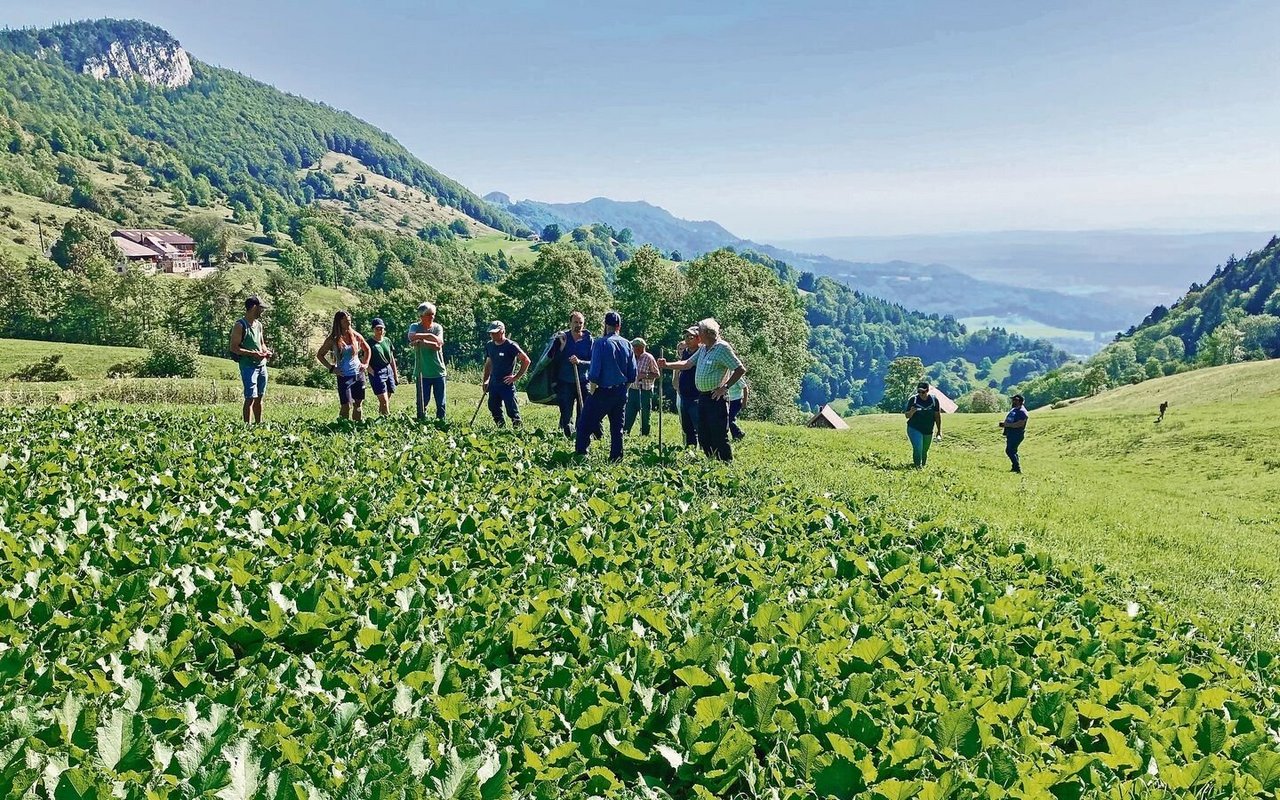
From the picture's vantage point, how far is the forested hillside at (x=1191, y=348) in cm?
12562

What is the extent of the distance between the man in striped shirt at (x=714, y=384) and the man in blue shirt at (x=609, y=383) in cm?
174

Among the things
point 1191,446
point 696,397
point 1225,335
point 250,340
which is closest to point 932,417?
point 696,397

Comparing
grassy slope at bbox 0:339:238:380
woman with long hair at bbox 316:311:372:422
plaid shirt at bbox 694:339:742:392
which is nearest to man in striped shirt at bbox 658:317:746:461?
plaid shirt at bbox 694:339:742:392

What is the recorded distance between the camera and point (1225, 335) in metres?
132

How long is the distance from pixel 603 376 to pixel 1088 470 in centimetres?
2521

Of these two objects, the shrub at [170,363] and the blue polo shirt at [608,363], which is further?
the shrub at [170,363]

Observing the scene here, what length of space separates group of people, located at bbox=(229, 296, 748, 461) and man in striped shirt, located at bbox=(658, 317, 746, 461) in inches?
0.7

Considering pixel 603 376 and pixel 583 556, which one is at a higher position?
pixel 603 376

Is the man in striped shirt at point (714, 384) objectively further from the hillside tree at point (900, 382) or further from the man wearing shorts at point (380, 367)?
the hillside tree at point (900, 382)

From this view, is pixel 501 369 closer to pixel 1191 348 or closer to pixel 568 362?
pixel 568 362

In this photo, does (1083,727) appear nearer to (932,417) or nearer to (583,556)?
(583,556)

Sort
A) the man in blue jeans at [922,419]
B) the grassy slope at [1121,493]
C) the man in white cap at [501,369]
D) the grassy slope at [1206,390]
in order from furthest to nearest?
the grassy slope at [1206,390] < the man in blue jeans at [922,419] < the man in white cap at [501,369] < the grassy slope at [1121,493]

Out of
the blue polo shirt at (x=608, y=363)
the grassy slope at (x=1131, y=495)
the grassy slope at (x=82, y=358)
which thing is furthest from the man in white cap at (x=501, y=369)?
the grassy slope at (x=82, y=358)

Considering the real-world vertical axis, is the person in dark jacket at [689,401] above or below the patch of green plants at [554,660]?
above
